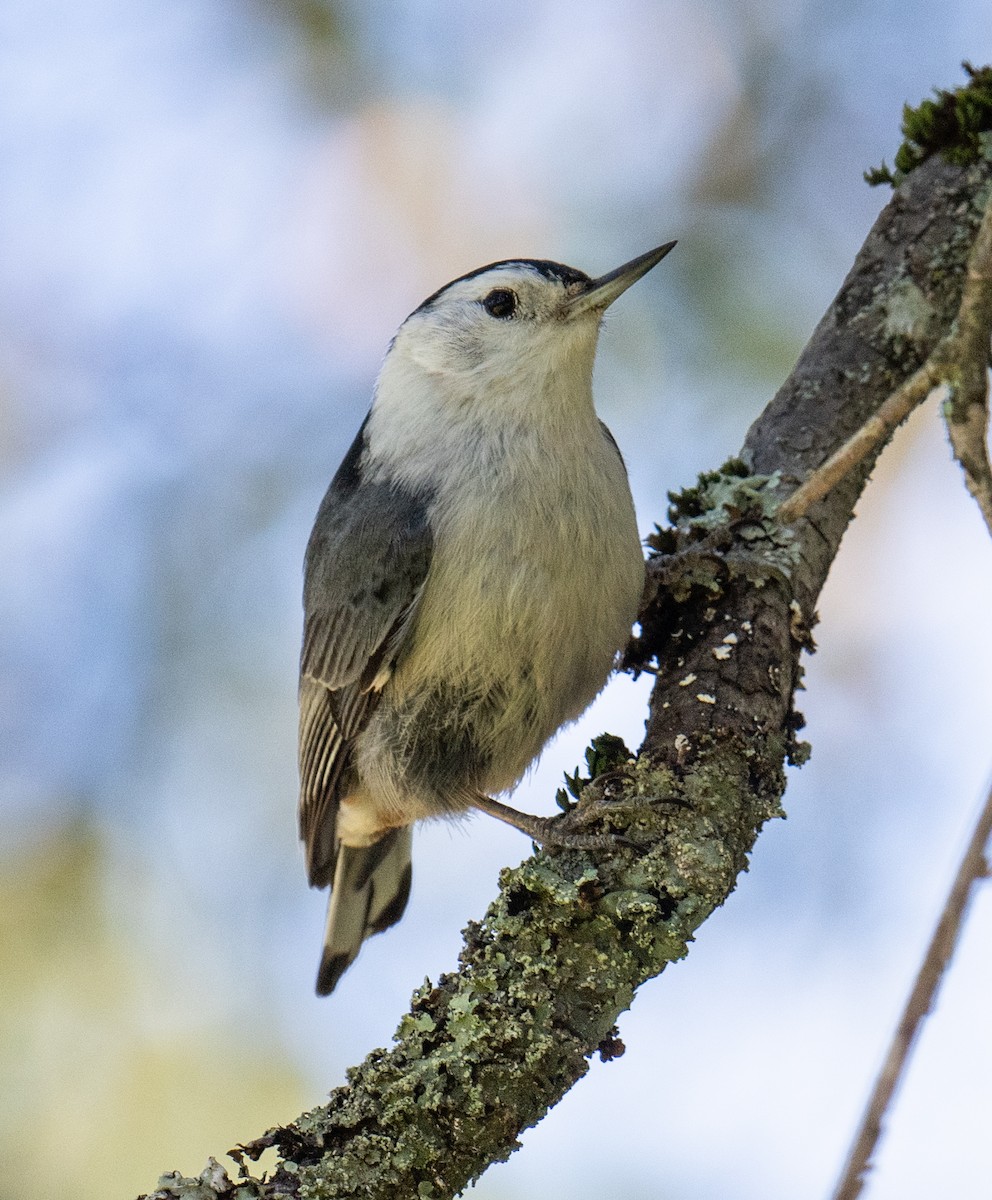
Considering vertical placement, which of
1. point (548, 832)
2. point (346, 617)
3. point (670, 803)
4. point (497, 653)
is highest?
point (346, 617)

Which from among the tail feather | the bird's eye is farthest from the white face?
the tail feather

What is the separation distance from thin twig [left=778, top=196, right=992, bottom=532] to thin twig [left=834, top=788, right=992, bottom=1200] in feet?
1.76

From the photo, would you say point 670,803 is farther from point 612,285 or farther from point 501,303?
point 501,303

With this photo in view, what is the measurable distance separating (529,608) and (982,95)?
1332 mm

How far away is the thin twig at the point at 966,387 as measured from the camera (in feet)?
4.82

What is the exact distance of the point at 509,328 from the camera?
3225 mm

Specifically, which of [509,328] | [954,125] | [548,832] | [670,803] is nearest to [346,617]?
[509,328]

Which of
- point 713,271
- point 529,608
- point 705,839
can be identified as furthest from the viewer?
point 713,271

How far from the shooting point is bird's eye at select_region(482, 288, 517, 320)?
10.7 ft

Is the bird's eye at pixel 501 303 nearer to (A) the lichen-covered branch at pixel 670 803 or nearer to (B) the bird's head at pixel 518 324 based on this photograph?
(B) the bird's head at pixel 518 324

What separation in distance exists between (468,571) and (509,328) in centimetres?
72

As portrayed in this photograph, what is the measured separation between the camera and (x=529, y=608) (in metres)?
2.80

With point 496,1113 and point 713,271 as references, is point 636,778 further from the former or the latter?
point 713,271

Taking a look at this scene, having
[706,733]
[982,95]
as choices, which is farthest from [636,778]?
[982,95]
